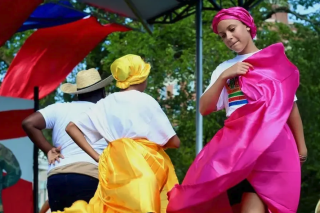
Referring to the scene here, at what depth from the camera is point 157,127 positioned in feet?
12.7

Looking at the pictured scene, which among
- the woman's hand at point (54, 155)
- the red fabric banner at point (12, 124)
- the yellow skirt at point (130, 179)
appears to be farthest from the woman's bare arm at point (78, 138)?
the red fabric banner at point (12, 124)

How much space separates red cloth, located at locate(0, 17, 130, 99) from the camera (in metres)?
8.91

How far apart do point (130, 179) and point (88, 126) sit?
48 cm

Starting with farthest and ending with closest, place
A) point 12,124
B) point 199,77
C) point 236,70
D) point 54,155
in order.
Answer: point 199,77, point 12,124, point 54,155, point 236,70

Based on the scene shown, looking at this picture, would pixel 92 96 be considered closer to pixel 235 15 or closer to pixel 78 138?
pixel 78 138

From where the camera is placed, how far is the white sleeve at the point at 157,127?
12.6 ft

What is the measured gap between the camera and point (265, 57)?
3.14 meters

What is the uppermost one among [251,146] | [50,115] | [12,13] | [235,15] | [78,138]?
[12,13]

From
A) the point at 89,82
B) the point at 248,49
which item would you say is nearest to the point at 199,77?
the point at 89,82

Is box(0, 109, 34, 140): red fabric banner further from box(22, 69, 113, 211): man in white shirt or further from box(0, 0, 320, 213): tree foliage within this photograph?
box(0, 0, 320, 213): tree foliage

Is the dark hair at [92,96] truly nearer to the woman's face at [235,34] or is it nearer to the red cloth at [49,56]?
the woman's face at [235,34]

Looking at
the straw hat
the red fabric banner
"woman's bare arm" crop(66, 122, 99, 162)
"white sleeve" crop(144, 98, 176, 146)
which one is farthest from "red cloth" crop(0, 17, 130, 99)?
"white sleeve" crop(144, 98, 176, 146)

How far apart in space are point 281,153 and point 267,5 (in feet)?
51.6

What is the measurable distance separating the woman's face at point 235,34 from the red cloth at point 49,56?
5862 mm
